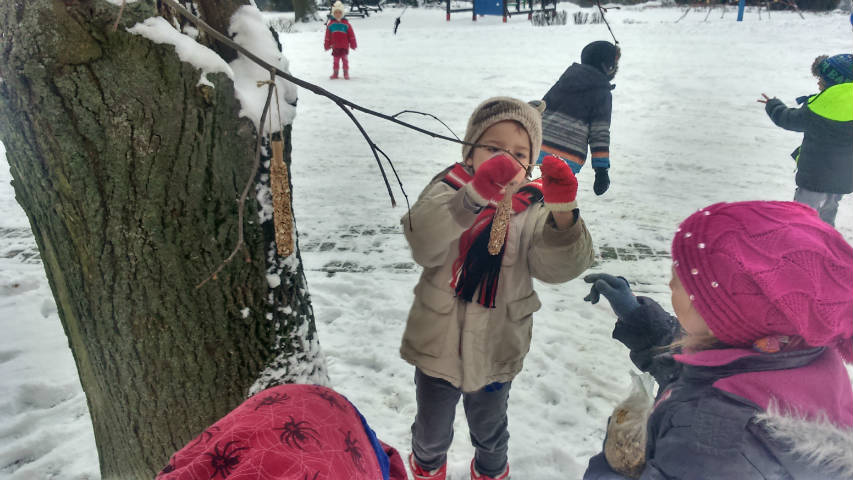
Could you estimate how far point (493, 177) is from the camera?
1472mm

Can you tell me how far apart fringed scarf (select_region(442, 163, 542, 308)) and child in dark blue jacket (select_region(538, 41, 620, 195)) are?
81.5 inches

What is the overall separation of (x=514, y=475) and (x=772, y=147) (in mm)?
6205

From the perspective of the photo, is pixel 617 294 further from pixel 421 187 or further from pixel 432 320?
pixel 421 187

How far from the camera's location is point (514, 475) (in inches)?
90.4

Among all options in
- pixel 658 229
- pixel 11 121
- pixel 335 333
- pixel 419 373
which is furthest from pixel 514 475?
pixel 658 229

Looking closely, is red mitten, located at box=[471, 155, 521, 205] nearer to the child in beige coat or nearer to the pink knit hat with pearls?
the child in beige coat

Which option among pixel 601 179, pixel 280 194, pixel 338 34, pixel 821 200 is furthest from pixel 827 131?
pixel 338 34

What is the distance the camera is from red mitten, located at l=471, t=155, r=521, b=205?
4.77ft

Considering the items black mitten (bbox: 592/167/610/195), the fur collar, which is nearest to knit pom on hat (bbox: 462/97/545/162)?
the fur collar

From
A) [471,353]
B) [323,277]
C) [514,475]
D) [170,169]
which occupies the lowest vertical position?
[514,475]

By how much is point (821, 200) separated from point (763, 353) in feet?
12.0

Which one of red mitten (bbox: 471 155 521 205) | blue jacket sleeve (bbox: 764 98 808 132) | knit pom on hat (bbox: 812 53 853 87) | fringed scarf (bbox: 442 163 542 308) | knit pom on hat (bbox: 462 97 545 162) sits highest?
knit pom on hat (bbox: 812 53 853 87)

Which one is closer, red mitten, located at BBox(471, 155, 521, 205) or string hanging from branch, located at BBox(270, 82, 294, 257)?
string hanging from branch, located at BBox(270, 82, 294, 257)

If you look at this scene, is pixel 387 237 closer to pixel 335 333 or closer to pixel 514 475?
pixel 335 333
